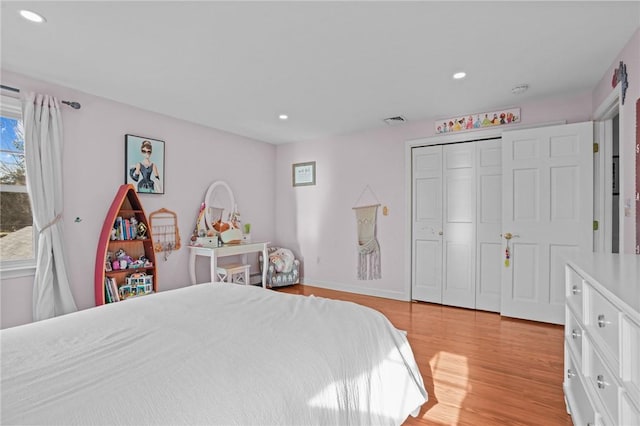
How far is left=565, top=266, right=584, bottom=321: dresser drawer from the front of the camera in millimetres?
1468

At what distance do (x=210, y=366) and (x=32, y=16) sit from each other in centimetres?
239

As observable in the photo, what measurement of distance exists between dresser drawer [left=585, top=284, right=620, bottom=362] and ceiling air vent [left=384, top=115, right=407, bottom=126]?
3.06 metres

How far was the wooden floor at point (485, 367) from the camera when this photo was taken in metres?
1.81

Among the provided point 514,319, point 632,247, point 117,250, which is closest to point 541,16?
point 632,247

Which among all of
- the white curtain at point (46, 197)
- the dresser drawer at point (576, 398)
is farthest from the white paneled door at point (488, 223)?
the white curtain at point (46, 197)

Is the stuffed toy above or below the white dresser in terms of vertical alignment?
below

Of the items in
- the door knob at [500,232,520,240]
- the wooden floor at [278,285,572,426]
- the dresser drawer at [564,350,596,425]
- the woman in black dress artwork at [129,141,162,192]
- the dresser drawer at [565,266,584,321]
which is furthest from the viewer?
the woman in black dress artwork at [129,141,162,192]

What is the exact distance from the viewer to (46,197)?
280 cm

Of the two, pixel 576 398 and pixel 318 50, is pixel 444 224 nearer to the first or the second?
pixel 576 398

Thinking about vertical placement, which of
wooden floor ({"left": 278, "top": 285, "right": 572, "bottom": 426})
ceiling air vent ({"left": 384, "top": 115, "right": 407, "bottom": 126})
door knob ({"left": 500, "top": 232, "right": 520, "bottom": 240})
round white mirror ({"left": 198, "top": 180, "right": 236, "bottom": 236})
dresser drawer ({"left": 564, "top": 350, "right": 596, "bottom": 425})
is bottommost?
wooden floor ({"left": 278, "top": 285, "right": 572, "bottom": 426})

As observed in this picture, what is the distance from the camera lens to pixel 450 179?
13.1ft

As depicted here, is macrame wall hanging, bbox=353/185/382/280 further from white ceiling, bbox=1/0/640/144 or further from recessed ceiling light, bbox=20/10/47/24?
recessed ceiling light, bbox=20/10/47/24

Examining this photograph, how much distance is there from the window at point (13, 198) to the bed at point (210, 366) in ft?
5.79

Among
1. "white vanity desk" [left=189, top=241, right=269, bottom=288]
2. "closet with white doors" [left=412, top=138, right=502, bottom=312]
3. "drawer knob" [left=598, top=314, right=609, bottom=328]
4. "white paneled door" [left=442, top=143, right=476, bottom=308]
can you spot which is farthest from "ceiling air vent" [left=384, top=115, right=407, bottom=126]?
"drawer knob" [left=598, top=314, right=609, bottom=328]
